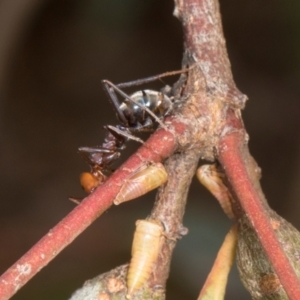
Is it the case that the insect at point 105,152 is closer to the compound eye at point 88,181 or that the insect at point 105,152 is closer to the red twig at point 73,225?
the compound eye at point 88,181

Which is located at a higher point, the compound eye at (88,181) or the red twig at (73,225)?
the compound eye at (88,181)

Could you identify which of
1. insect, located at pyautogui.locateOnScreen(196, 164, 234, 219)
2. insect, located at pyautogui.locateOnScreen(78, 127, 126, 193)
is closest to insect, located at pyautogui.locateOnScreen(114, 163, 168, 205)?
insect, located at pyautogui.locateOnScreen(196, 164, 234, 219)

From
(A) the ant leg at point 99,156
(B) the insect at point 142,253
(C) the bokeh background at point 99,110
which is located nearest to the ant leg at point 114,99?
(A) the ant leg at point 99,156

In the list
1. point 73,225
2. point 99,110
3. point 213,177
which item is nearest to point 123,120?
point 213,177

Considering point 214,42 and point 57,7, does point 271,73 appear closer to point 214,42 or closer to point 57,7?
point 57,7

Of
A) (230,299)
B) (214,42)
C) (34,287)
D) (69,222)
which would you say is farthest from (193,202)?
(69,222)

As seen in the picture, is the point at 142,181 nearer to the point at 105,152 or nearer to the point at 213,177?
the point at 213,177

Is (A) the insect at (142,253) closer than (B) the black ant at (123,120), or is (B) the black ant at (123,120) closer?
(A) the insect at (142,253)
